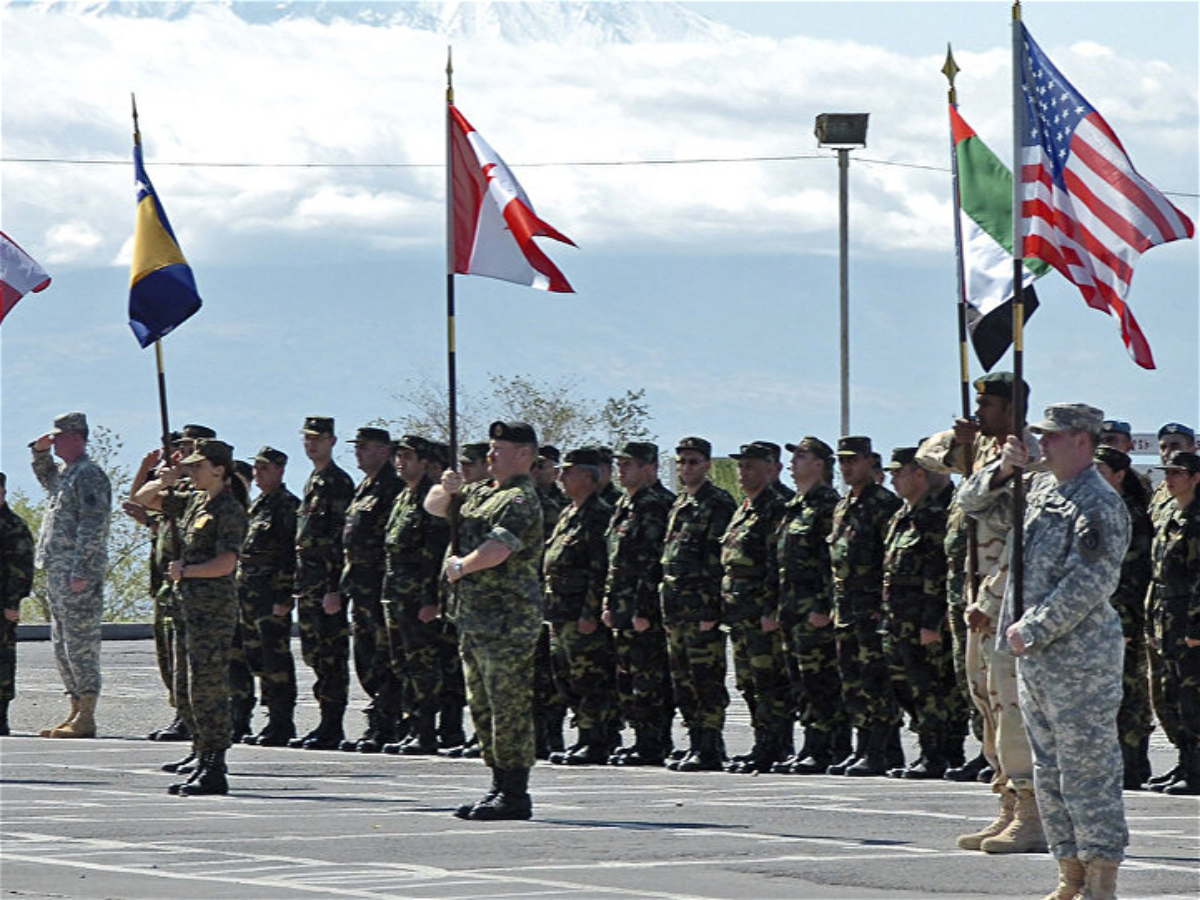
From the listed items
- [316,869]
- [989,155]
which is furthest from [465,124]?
[316,869]

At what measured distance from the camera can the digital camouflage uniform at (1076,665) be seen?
10.0 m

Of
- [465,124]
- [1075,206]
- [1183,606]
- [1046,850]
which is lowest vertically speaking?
[1046,850]

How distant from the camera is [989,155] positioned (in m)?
13.4

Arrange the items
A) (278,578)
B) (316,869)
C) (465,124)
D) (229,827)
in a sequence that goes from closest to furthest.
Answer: (316,869) < (229,827) < (465,124) < (278,578)

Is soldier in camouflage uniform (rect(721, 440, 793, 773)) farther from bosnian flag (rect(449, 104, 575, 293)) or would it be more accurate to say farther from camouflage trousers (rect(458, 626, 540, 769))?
camouflage trousers (rect(458, 626, 540, 769))

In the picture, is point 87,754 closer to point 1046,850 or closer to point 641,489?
point 641,489

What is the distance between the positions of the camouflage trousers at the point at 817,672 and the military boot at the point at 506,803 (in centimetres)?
372

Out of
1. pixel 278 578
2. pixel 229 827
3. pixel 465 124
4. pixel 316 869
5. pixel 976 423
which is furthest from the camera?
pixel 278 578

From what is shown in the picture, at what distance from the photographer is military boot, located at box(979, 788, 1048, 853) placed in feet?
38.8

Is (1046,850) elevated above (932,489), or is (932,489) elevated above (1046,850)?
(932,489)

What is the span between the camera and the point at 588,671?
17.7m

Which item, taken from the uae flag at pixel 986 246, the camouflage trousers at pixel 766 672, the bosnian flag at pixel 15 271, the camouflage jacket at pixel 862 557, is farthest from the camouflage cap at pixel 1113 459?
the bosnian flag at pixel 15 271

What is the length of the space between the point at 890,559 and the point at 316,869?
19.1 ft

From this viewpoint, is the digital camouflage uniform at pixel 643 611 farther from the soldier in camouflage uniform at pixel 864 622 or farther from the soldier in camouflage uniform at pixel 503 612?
the soldier in camouflage uniform at pixel 503 612
